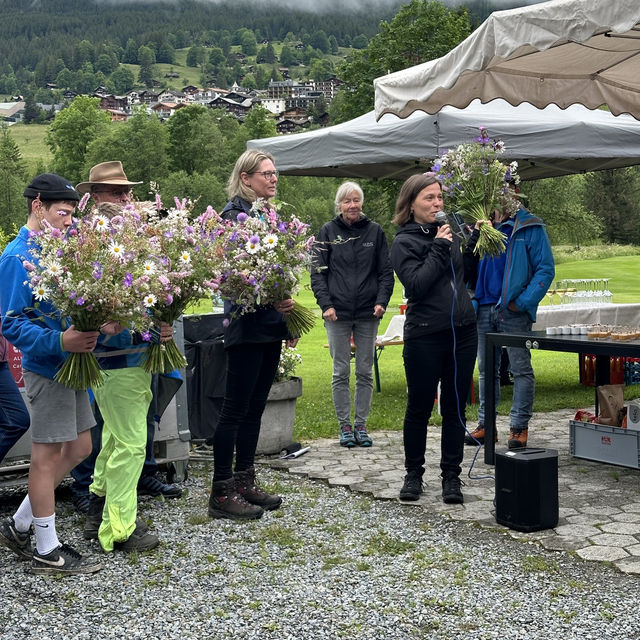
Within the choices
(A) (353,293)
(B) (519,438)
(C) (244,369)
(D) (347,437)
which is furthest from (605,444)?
(C) (244,369)

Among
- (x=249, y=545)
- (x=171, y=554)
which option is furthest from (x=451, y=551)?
(x=171, y=554)

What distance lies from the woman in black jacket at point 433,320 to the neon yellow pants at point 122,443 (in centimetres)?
173

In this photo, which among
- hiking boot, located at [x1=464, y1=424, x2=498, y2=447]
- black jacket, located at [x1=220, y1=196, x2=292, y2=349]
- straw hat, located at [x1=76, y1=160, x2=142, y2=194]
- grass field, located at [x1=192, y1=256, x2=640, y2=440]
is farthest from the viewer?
grass field, located at [x1=192, y1=256, x2=640, y2=440]

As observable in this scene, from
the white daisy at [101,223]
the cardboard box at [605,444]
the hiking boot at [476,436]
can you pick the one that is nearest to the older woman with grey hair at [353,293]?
the hiking boot at [476,436]

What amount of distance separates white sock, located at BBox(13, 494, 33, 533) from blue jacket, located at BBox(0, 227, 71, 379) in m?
0.82

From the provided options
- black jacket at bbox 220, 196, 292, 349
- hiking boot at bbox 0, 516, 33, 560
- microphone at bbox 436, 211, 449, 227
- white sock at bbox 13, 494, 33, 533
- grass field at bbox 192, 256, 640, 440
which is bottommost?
grass field at bbox 192, 256, 640, 440

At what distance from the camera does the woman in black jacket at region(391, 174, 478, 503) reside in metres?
5.53

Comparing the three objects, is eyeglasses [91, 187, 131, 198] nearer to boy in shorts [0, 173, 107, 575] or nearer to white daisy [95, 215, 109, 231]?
boy in shorts [0, 173, 107, 575]

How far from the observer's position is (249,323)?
523 centimetres

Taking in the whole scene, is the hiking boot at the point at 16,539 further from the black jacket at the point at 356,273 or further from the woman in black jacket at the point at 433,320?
the black jacket at the point at 356,273

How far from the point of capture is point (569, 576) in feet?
14.3

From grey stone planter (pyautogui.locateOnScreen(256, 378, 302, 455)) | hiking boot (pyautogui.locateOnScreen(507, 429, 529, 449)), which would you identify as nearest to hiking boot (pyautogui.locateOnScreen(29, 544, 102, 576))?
grey stone planter (pyautogui.locateOnScreen(256, 378, 302, 455))

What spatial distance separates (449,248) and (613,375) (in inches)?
201

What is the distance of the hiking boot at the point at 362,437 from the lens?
7.63 m
